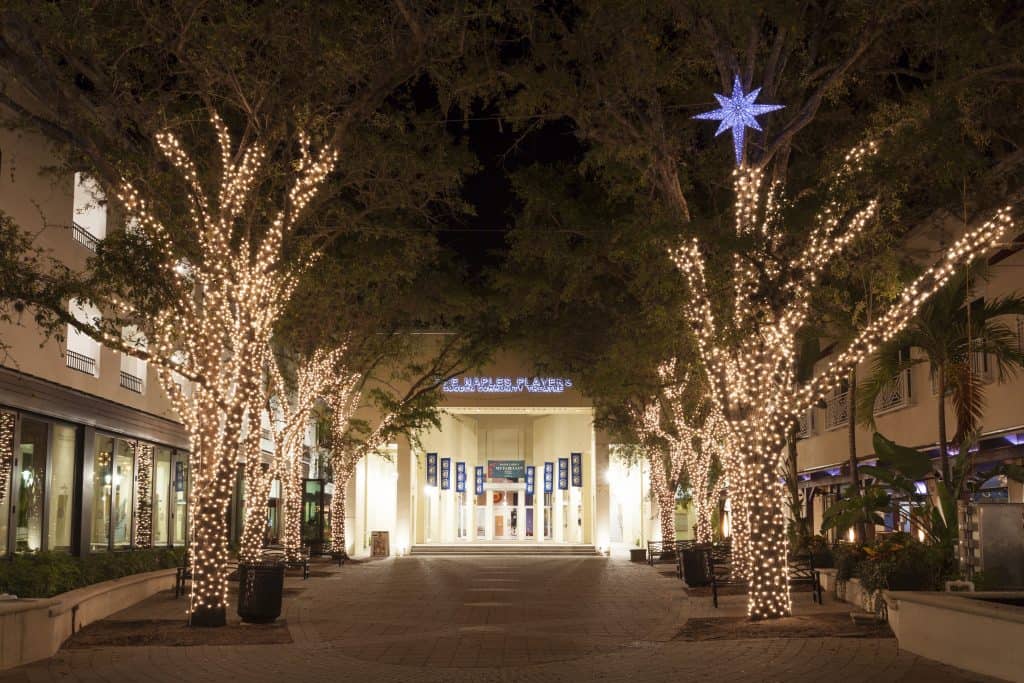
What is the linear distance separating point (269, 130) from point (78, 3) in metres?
3.30

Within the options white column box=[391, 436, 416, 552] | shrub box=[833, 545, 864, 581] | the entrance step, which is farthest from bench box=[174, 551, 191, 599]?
the entrance step

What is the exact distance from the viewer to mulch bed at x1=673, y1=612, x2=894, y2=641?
46.3ft

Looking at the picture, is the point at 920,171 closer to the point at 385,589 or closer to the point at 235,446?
the point at 235,446

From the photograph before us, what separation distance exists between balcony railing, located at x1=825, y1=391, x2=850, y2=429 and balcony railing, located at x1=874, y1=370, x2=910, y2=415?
3.90m

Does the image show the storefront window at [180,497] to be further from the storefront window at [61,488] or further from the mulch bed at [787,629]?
the mulch bed at [787,629]

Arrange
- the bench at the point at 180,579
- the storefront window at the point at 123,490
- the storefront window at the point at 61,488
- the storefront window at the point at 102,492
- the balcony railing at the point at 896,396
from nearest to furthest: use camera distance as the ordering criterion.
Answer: the bench at the point at 180,579
the storefront window at the point at 61,488
the storefront window at the point at 102,492
the balcony railing at the point at 896,396
the storefront window at the point at 123,490

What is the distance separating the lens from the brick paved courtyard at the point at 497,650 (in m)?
11.6

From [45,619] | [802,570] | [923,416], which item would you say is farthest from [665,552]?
[45,619]

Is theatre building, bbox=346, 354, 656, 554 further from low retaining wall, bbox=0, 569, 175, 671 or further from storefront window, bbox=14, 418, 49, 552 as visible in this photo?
low retaining wall, bbox=0, 569, 175, 671

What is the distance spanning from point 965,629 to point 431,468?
134 feet

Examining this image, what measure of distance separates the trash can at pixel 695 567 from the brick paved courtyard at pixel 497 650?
48cm

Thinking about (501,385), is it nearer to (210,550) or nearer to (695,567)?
(695,567)

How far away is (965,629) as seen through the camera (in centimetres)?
1118

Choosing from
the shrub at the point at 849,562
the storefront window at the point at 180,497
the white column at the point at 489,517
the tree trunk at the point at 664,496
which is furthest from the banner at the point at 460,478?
the shrub at the point at 849,562
